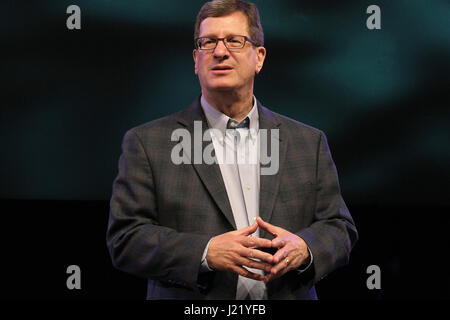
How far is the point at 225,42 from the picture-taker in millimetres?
1865

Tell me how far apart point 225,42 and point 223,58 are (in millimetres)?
67

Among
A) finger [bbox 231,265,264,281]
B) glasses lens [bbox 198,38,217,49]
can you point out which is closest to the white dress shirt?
finger [bbox 231,265,264,281]

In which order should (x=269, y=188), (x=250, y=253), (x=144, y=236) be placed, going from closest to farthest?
(x=250, y=253) → (x=144, y=236) → (x=269, y=188)

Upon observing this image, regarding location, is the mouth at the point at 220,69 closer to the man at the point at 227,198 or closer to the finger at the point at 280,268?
the man at the point at 227,198

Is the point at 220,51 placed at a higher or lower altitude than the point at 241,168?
higher

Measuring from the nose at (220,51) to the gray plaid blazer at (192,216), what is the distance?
288 mm

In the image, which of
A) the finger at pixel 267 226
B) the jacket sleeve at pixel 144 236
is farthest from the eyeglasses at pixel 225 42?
the finger at pixel 267 226

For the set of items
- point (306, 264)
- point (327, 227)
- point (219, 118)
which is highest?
point (219, 118)

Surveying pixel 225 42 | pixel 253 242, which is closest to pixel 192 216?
pixel 253 242

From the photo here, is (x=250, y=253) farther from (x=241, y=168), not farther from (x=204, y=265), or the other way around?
(x=241, y=168)

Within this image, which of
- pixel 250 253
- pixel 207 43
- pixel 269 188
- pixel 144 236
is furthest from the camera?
pixel 207 43

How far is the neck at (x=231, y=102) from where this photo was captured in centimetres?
193
